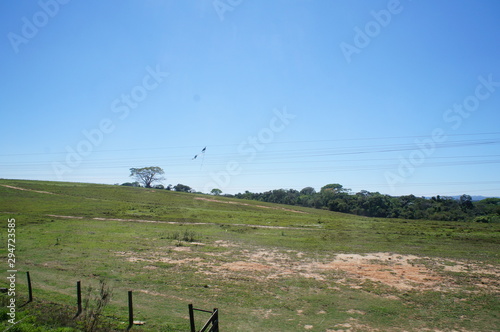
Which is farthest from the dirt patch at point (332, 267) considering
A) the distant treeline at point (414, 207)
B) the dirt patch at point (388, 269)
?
the distant treeline at point (414, 207)

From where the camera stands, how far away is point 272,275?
2325 cm

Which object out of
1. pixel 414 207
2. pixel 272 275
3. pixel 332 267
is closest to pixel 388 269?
pixel 332 267

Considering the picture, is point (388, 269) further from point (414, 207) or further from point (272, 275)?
point (414, 207)

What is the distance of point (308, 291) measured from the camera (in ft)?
64.6

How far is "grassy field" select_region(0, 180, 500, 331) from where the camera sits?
15602 millimetres

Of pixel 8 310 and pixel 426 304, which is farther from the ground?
pixel 8 310

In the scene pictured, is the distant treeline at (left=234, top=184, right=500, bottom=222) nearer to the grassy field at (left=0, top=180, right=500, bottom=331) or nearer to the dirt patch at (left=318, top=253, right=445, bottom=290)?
the grassy field at (left=0, top=180, right=500, bottom=331)

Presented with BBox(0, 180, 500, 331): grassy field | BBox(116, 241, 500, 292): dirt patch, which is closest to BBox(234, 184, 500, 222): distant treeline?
BBox(0, 180, 500, 331): grassy field

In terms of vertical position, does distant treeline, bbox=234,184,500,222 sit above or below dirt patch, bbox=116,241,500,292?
above

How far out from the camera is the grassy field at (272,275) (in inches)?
614

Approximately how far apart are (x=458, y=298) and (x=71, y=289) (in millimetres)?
25002

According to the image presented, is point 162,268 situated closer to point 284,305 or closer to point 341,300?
point 284,305

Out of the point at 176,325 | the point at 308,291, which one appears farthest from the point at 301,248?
the point at 176,325

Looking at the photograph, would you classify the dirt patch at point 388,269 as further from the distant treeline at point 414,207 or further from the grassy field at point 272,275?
the distant treeline at point 414,207
